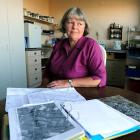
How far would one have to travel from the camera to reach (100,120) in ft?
2.37

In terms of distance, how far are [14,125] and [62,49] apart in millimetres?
1043

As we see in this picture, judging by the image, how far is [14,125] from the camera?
0.62 m

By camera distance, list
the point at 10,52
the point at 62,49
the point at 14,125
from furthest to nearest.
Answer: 1. the point at 10,52
2. the point at 62,49
3. the point at 14,125

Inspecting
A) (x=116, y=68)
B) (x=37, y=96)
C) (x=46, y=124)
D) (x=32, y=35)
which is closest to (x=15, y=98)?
(x=37, y=96)

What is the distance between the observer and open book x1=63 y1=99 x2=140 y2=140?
0.64m

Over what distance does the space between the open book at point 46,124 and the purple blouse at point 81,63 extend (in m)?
0.67

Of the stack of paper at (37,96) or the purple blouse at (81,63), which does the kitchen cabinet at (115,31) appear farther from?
the stack of paper at (37,96)

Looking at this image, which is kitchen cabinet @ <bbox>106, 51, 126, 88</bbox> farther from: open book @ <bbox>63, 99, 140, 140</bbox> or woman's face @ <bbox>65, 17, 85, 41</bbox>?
open book @ <bbox>63, 99, 140, 140</bbox>

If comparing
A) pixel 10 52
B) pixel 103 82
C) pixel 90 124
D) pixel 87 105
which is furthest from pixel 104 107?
pixel 10 52

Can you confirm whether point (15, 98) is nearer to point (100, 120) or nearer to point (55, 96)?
point (55, 96)

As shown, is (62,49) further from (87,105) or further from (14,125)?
(14,125)

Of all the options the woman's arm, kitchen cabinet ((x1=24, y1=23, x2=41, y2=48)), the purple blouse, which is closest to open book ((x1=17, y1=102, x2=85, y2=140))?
the woman's arm

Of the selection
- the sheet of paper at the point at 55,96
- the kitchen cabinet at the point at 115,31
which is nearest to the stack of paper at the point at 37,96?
the sheet of paper at the point at 55,96

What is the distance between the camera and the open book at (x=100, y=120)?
0.64 meters
